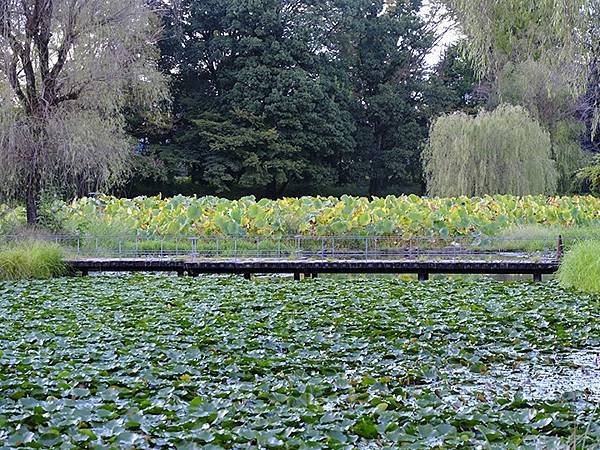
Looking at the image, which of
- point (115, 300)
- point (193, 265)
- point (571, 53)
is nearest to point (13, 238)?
point (193, 265)

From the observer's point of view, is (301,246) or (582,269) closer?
(582,269)

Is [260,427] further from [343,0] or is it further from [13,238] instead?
[343,0]

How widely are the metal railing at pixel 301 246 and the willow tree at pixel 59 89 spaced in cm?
97

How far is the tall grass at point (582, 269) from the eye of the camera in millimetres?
7273

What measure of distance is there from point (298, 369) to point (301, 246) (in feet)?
20.2

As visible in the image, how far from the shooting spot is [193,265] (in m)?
8.82

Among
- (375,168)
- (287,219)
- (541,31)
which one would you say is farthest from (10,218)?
(375,168)

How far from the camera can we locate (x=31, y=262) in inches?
332

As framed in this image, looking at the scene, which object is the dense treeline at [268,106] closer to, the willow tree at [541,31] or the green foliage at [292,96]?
the green foliage at [292,96]

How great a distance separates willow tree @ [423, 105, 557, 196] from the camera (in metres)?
16.8

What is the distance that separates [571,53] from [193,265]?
4.32m

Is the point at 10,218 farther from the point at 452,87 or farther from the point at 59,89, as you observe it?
the point at 452,87

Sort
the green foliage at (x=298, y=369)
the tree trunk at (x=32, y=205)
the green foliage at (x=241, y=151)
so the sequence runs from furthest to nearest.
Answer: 1. the green foliage at (x=241, y=151)
2. the tree trunk at (x=32, y=205)
3. the green foliage at (x=298, y=369)

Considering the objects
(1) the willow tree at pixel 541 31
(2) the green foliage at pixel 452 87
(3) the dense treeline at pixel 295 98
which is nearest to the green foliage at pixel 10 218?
(1) the willow tree at pixel 541 31
